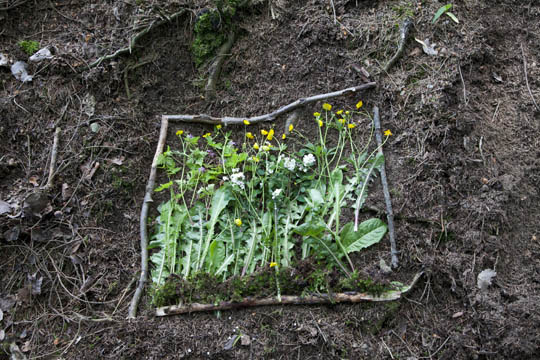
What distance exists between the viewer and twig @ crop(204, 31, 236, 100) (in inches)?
158

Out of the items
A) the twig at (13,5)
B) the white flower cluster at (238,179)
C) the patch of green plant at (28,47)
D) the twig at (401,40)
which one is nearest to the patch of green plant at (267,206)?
the white flower cluster at (238,179)

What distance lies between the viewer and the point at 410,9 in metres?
3.98

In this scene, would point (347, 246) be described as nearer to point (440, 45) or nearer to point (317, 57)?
point (317, 57)

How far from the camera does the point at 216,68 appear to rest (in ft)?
13.2

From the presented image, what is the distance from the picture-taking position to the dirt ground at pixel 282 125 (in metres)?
2.96

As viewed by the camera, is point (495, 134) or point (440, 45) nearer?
point (495, 134)

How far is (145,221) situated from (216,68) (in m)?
1.58

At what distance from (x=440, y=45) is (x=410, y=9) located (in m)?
0.48

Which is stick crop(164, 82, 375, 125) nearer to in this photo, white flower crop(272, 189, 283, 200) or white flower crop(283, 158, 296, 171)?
white flower crop(283, 158, 296, 171)

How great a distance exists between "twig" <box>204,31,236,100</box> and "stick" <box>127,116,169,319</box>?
505 millimetres

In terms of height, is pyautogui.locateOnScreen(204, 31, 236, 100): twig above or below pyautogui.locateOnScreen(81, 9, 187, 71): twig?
below

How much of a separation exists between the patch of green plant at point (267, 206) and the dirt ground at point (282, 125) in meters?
0.20

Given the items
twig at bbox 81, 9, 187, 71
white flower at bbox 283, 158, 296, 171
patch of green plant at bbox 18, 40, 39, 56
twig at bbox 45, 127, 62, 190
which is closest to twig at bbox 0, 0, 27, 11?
patch of green plant at bbox 18, 40, 39, 56

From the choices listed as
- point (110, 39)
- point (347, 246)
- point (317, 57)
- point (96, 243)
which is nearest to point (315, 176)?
point (347, 246)
